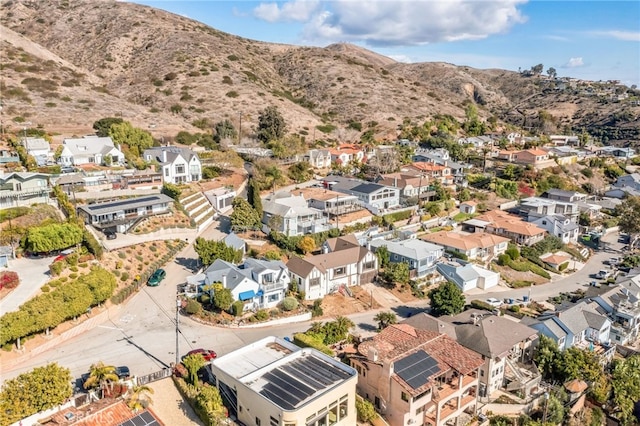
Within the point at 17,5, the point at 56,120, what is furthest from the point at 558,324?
the point at 17,5

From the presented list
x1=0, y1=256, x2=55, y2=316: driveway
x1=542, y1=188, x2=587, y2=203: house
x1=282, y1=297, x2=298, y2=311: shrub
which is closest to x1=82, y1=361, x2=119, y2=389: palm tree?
x1=0, y1=256, x2=55, y2=316: driveway

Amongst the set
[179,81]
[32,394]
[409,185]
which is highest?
[179,81]

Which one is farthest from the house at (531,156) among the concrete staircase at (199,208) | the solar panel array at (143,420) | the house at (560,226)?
the solar panel array at (143,420)

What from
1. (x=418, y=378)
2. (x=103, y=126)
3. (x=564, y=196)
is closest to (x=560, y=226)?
(x=564, y=196)

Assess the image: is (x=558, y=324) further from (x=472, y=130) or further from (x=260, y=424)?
(x=472, y=130)

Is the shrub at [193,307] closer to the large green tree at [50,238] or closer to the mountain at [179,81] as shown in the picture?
the large green tree at [50,238]

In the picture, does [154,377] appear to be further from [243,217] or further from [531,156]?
[531,156]
